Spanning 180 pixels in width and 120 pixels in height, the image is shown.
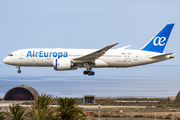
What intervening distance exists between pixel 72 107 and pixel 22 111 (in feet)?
15.1

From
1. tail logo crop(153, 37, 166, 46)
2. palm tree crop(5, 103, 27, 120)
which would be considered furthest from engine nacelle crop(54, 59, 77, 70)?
palm tree crop(5, 103, 27, 120)

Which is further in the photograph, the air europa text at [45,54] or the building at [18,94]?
the building at [18,94]

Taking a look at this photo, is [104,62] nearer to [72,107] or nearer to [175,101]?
[72,107]

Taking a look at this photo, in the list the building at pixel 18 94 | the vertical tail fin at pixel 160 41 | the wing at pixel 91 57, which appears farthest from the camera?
the building at pixel 18 94

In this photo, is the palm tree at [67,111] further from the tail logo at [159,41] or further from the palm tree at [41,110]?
the tail logo at [159,41]

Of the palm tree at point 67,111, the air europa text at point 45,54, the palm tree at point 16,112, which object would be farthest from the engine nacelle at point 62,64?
the palm tree at point 16,112

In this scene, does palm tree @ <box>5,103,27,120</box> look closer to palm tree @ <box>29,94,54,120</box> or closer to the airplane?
palm tree @ <box>29,94,54,120</box>

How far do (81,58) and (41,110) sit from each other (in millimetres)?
25315

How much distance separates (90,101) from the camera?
70.4 meters

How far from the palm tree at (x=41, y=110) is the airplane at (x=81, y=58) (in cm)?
2293

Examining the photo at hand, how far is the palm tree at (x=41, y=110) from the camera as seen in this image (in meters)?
25.3

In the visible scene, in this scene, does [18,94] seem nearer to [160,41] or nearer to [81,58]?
[81,58]

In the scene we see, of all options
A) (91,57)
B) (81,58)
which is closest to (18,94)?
(81,58)

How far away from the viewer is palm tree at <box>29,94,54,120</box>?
Answer: 25312 millimetres
